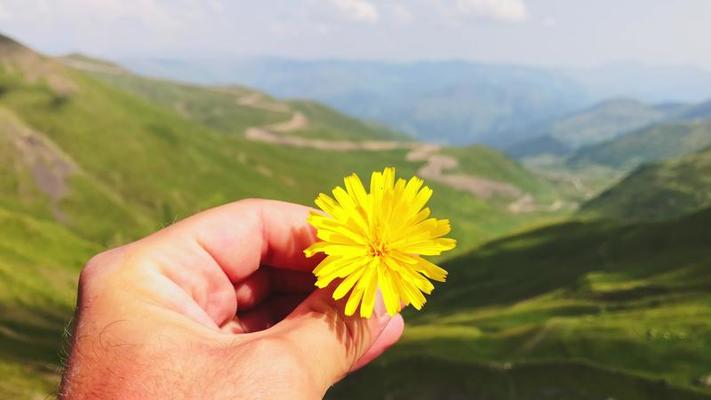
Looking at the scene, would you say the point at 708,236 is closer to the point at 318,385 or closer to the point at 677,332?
the point at 677,332

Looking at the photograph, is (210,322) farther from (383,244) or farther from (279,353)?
(383,244)

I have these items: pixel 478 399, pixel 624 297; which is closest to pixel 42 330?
pixel 478 399

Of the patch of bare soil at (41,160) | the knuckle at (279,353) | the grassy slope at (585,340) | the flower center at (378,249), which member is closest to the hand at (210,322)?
the knuckle at (279,353)

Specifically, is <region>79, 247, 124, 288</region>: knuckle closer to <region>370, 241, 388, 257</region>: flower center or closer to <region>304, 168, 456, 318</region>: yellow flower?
<region>304, 168, 456, 318</region>: yellow flower

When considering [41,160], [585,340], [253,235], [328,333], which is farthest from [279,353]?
[41,160]

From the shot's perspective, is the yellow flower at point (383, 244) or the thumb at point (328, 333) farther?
the thumb at point (328, 333)

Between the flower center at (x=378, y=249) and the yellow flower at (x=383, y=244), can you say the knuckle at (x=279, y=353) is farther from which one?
the flower center at (x=378, y=249)
